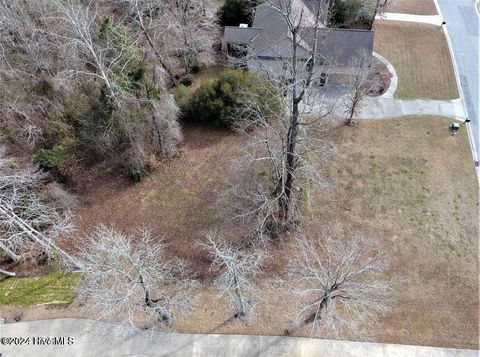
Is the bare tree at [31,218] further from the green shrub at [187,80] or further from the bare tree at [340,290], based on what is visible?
the green shrub at [187,80]

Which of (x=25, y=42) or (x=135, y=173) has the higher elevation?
(x=25, y=42)

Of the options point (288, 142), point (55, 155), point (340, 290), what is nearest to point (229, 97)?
point (288, 142)

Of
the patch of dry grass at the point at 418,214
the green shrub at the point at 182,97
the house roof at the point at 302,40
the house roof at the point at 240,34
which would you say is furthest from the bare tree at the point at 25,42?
the patch of dry grass at the point at 418,214

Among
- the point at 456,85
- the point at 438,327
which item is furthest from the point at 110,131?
the point at 456,85

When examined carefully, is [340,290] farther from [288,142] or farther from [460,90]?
[460,90]

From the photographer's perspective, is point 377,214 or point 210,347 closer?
point 210,347

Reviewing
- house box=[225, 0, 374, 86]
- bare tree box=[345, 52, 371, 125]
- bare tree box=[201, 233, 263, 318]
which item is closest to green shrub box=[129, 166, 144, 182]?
bare tree box=[201, 233, 263, 318]
